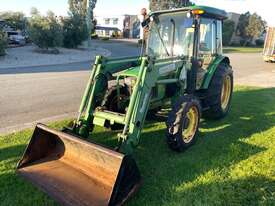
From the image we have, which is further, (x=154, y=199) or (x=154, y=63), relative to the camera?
(x=154, y=63)

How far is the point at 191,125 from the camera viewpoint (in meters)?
5.32

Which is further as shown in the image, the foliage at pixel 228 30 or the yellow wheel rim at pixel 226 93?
the foliage at pixel 228 30

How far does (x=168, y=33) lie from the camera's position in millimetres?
6082

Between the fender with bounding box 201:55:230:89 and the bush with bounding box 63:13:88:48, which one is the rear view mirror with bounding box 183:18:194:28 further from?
the bush with bounding box 63:13:88:48

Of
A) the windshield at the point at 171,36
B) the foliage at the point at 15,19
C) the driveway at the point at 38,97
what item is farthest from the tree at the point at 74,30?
the windshield at the point at 171,36

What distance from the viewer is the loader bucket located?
349cm

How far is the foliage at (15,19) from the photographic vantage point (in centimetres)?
3819

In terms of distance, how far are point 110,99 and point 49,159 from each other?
4.66 feet

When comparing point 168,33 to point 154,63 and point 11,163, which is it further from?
point 11,163

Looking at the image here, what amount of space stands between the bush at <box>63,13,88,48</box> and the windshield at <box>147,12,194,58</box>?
73.6 ft

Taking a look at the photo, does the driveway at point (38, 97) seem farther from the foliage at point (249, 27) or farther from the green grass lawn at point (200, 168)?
the foliage at point (249, 27)

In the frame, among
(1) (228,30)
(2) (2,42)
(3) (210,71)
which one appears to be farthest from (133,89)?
(1) (228,30)

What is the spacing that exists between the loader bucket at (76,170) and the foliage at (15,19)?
1461 inches

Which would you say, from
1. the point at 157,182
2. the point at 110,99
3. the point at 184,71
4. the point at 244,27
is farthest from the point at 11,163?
the point at 244,27
